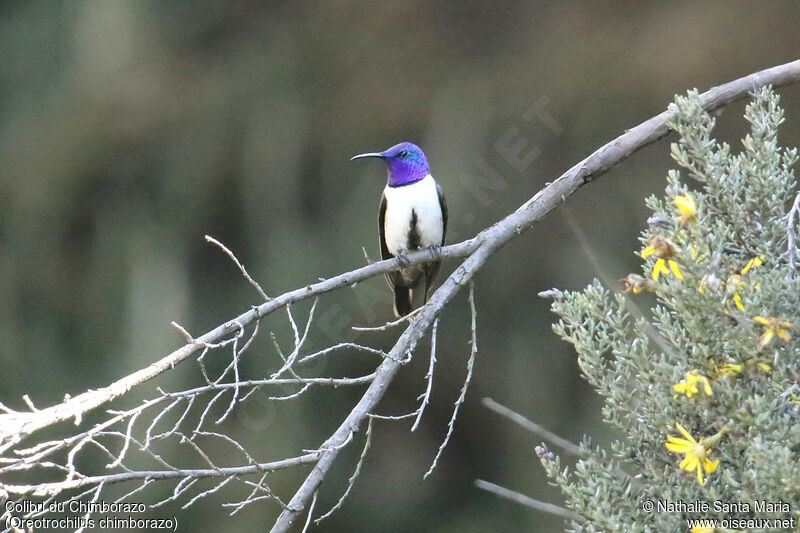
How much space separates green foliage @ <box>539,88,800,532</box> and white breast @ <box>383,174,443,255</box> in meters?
2.24

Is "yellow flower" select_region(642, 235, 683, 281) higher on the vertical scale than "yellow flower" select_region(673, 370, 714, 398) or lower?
higher

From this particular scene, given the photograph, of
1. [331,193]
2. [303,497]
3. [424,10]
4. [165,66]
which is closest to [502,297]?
[331,193]

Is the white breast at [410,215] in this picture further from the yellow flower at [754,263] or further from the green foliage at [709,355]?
the yellow flower at [754,263]

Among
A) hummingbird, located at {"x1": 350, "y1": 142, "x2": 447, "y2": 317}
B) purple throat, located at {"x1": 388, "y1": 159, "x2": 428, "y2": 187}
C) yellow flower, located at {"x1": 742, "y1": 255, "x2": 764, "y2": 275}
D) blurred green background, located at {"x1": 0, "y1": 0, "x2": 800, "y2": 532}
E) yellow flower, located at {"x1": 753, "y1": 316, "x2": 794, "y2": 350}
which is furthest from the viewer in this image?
blurred green background, located at {"x1": 0, "y1": 0, "x2": 800, "y2": 532}

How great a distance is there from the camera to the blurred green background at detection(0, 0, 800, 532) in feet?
24.6

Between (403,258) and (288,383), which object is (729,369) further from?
(403,258)

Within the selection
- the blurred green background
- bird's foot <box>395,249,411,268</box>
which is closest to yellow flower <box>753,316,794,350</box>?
bird's foot <box>395,249,411,268</box>

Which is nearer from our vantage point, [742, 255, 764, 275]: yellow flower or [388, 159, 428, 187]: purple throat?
[742, 255, 764, 275]: yellow flower

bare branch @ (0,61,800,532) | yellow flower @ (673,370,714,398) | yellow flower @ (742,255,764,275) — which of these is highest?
yellow flower @ (742,255,764,275)

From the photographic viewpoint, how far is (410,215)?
4.57 meters

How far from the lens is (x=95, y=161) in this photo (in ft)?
25.6

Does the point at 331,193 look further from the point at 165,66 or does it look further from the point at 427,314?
the point at 427,314

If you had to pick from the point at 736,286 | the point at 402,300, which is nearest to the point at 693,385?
the point at 736,286

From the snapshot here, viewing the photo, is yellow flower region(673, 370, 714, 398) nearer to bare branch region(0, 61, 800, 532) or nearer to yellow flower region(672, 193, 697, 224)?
yellow flower region(672, 193, 697, 224)
